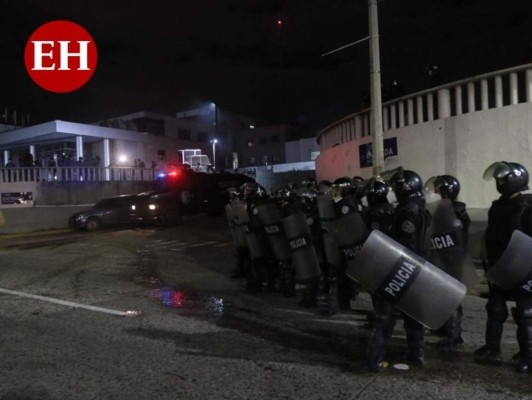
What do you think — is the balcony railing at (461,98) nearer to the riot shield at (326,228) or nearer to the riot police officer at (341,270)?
the riot police officer at (341,270)

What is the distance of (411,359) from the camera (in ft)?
15.2

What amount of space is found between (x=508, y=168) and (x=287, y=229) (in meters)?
3.11

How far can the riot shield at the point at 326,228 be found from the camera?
20.2ft

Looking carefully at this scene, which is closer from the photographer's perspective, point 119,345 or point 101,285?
point 119,345

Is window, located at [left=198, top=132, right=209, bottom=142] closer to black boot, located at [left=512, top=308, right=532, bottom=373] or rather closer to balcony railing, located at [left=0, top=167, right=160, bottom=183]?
balcony railing, located at [left=0, top=167, right=160, bottom=183]

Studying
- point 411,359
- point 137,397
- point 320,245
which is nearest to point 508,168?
point 411,359

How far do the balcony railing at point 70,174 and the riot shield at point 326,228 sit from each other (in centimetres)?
1969

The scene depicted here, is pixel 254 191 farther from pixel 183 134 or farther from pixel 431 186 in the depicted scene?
pixel 183 134

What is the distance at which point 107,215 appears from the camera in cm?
1962

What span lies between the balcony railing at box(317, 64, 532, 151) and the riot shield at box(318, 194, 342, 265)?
459 centimetres

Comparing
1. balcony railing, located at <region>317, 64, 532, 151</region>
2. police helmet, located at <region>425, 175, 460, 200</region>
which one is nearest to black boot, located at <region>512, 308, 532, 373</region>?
police helmet, located at <region>425, 175, 460, 200</region>

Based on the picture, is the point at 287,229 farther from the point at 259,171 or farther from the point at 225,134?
the point at 225,134

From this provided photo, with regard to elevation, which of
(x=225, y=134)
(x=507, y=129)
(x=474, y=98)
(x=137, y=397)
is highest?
(x=225, y=134)

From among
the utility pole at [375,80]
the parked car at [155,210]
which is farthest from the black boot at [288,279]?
the parked car at [155,210]
